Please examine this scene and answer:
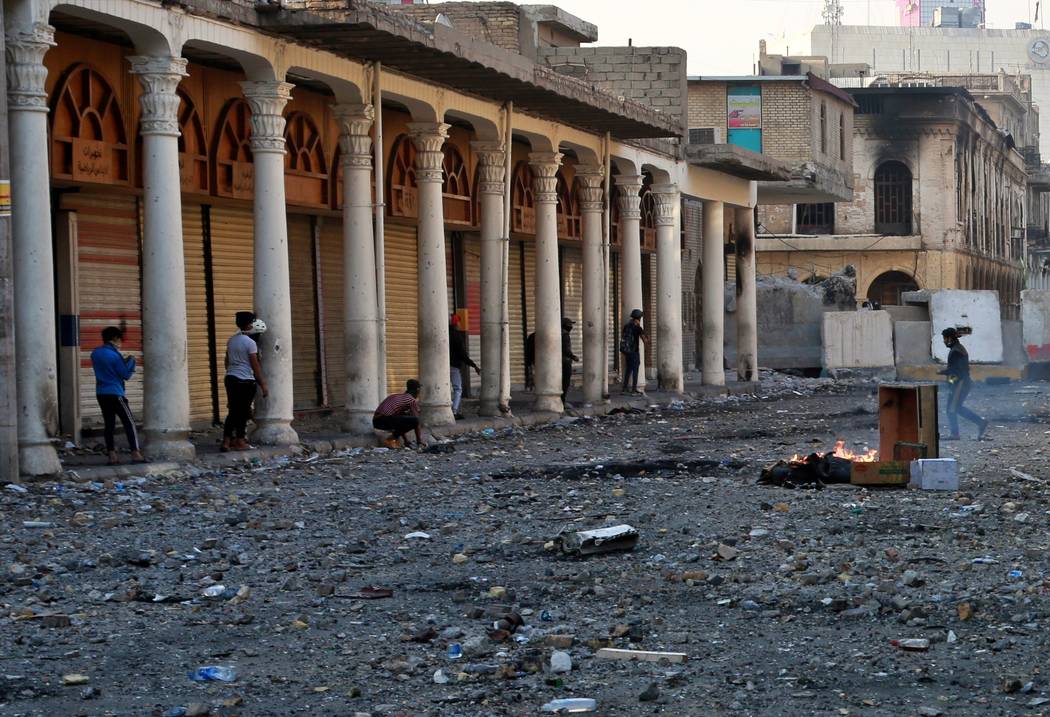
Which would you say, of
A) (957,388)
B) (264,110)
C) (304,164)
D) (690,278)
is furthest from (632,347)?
(690,278)

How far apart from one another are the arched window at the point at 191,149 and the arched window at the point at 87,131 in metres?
1.06

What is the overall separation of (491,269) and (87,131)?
7530mm

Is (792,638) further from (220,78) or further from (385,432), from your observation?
(220,78)

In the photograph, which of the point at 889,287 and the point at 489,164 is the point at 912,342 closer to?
the point at 489,164

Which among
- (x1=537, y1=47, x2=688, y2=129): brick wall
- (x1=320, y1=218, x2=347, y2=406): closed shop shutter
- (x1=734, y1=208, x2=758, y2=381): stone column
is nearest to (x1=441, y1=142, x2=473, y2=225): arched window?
(x1=320, y1=218, x2=347, y2=406): closed shop shutter

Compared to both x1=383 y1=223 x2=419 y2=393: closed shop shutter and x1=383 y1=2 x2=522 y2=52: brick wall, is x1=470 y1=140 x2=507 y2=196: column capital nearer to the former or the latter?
x1=383 y1=223 x2=419 y2=393: closed shop shutter

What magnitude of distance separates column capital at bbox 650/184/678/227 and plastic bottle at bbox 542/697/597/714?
25117mm

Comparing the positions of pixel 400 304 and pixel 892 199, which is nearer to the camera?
pixel 400 304

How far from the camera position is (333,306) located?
24172 mm

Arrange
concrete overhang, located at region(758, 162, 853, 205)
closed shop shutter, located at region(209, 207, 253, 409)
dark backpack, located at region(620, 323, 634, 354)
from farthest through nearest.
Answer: concrete overhang, located at region(758, 162, 853, 205) < dark backpack, located at region(620, 323, 634, 354) < closed shop shutter, located at region(209, 207, 253, 409)

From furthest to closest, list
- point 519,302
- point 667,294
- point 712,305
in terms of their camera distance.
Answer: point 712,305, point 519,302, point 667,294

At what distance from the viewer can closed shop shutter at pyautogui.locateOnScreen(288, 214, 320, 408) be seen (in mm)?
23031

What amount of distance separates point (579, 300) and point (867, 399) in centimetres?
688

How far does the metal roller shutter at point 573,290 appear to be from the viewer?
34656 mm
